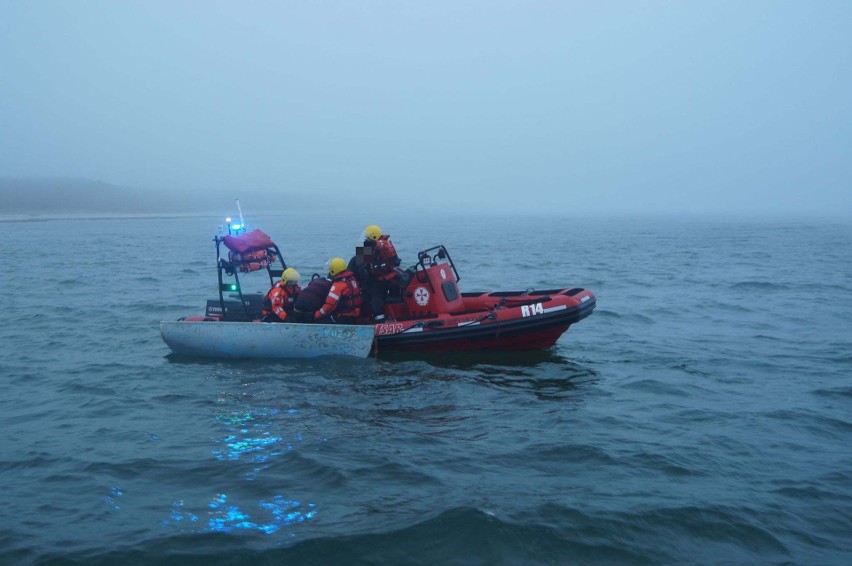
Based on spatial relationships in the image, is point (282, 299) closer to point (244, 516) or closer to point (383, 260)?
point (383, 260)

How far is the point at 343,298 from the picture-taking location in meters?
10.4

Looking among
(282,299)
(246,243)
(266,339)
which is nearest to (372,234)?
(282,299)

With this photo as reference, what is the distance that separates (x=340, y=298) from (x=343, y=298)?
0.20 feet

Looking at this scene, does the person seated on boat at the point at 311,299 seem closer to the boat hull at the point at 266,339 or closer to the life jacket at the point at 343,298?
the life jacket at the point at 343,298

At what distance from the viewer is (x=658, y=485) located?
5.93 metres

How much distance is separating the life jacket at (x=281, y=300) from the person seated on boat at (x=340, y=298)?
1.70 feet

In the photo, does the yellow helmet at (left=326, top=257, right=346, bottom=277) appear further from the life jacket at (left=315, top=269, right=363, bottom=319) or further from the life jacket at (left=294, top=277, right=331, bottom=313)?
the life jacket at (left=294, top=277, right=331, bottom=313)

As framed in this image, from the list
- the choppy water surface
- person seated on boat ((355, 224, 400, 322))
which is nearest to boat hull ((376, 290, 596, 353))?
the choppy water surface

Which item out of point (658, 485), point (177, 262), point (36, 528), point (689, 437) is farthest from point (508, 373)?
point (177, 262)

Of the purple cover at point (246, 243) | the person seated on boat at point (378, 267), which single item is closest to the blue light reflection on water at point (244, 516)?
the person seated on boat at point (378, 267)

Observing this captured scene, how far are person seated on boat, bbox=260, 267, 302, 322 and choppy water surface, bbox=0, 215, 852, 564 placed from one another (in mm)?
782

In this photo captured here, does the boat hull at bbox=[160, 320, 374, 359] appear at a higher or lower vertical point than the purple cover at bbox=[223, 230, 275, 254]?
lower

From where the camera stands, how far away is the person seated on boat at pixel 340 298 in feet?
33.8

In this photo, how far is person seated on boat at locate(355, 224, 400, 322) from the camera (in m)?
10.4
